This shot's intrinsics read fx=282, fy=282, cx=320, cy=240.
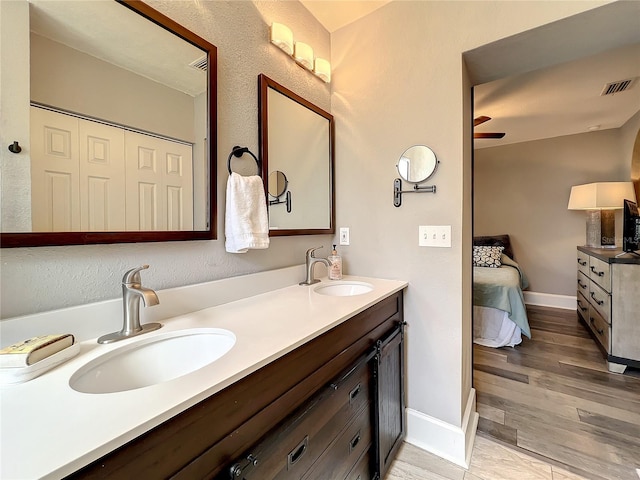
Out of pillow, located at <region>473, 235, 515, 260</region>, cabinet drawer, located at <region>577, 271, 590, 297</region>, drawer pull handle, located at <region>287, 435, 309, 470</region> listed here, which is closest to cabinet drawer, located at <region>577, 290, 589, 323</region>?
cabinet drawer, located at <region>577, 271, 590, 297</region>

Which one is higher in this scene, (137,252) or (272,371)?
(137,252)

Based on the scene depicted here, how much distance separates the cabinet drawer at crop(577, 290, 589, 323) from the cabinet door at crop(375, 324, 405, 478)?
282 centimetres

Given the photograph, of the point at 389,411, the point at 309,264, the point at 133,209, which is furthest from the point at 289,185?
the point at 389,411

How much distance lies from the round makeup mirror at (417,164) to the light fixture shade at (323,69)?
73 cm

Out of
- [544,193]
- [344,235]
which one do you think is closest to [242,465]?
[344,235]

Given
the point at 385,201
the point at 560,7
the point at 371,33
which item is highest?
the point at 371,33

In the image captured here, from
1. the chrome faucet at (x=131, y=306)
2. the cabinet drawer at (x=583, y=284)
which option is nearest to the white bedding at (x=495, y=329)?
the cabinet drawer at (x=583, y=284)

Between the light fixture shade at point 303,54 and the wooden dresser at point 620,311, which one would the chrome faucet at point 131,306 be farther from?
the wooden dresser at point 620,311

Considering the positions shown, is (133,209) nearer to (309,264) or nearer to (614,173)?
(309,264)

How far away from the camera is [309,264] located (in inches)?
64.0

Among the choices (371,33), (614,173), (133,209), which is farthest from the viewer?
(614,173)

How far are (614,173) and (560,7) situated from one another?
3.50 metres

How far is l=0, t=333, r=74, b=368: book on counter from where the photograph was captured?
604 millimetres

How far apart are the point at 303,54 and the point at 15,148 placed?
1384mm
